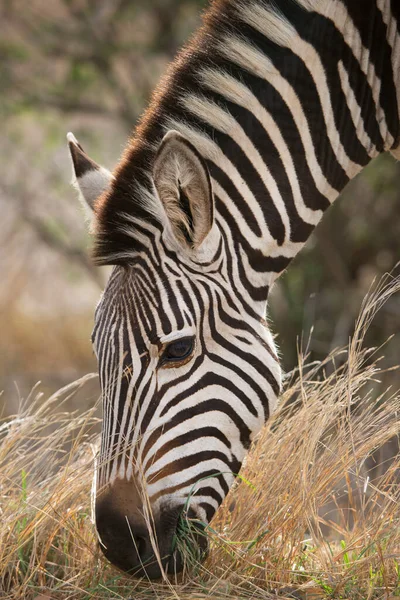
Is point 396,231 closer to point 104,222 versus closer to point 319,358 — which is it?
point 319,358

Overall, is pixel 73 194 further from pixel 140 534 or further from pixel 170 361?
pixel 140 534

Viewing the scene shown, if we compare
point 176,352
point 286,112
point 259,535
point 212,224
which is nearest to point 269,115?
point 286,112

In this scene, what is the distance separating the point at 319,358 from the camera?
8.43m

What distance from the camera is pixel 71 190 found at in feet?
36.7

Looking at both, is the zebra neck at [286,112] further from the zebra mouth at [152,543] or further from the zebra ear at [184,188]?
the zebra mouth at [152,543]

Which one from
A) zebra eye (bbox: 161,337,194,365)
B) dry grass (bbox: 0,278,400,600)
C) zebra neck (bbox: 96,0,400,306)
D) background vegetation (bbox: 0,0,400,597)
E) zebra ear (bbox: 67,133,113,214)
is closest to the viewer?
zebra eye (bbox: 161,337,194,365)

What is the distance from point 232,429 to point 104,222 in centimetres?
102

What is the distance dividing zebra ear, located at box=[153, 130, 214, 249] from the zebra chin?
104 centimetres

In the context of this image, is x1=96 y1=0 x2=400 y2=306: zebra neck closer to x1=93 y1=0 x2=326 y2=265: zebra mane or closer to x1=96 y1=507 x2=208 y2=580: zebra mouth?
x1=93 y1=0 x2=326 y2=265: zebra mane

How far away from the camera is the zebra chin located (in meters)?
2.91

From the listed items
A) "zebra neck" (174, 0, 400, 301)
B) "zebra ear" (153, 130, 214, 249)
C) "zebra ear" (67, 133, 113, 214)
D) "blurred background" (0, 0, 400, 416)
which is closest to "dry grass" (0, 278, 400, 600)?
"zebra neck" (174, 0, 400, 301)

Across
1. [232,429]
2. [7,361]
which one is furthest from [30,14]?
[232,429]

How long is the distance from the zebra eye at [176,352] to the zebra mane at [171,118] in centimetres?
45

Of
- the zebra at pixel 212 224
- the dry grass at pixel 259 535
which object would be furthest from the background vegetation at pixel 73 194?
the zebra at pixel 212 224
